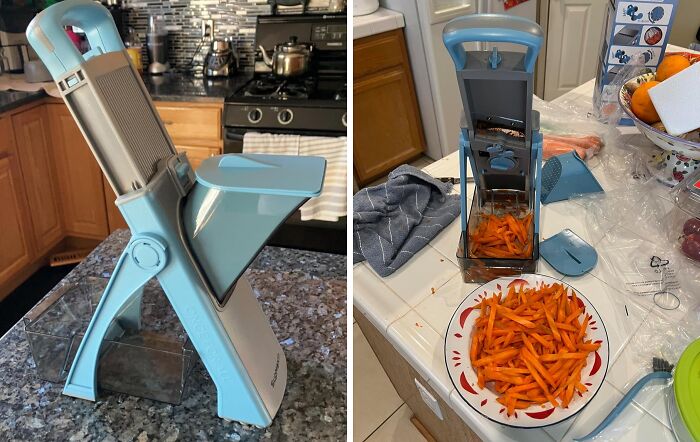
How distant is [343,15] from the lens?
2475mm

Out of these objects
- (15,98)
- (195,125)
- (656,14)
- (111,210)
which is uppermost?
(656,14)

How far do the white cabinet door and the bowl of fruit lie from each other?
6.77 feet

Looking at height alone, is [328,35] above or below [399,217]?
above

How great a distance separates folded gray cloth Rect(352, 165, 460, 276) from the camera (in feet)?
3.09

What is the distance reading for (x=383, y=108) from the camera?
2654mm

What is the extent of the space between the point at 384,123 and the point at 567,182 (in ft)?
5.50

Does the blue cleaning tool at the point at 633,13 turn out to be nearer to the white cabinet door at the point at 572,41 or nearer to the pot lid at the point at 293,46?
the pot lid at the point at 293,46

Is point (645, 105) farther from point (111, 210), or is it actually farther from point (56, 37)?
point (111, 210)

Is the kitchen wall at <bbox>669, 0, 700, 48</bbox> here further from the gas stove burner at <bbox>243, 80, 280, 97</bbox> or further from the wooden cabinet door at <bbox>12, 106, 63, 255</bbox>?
the wooden cabinet door at <bbox>12, 106, 63, 255</bbox>

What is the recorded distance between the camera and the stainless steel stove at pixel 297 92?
7.09 ft

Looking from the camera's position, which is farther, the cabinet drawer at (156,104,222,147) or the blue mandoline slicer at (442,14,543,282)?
the cabinet drawer at (156,104,222,147)

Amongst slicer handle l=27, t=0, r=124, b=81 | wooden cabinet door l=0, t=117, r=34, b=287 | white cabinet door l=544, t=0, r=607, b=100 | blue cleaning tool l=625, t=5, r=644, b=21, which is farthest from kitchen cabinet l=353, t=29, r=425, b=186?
slicer handle l=27, t=0, r=124, b=81

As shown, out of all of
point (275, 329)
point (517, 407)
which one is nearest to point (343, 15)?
point (275, 329)

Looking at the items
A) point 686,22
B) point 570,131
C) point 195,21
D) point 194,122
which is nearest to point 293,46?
point 194,122
